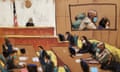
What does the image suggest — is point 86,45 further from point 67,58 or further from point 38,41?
point 38,41

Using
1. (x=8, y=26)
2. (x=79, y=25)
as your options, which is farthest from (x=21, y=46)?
(x=79, y=25)

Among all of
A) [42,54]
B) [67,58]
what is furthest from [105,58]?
[42,54]

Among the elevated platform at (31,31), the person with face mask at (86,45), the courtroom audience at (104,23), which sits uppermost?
the courtroom audience at (104,23)

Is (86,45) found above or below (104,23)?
below

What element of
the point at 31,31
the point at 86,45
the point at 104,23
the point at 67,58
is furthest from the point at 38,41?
the point at 104,23

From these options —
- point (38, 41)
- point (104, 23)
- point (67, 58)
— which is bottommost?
point (67, 58)

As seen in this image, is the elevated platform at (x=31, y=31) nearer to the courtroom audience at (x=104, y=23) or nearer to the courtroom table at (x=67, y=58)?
the courtroom table at (x=67, y=58)

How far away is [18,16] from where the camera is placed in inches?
75.4

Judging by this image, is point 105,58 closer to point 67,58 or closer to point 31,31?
point 67,58

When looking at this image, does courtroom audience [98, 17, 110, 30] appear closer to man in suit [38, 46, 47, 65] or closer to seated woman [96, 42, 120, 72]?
seated woman [96, 42, 120, 72]

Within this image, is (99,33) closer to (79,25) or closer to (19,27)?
(79,25)

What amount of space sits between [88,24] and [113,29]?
17 centimetres

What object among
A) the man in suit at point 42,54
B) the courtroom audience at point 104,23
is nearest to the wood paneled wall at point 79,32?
the courtroom audience at point 104,23

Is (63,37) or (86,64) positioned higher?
(63,37)
